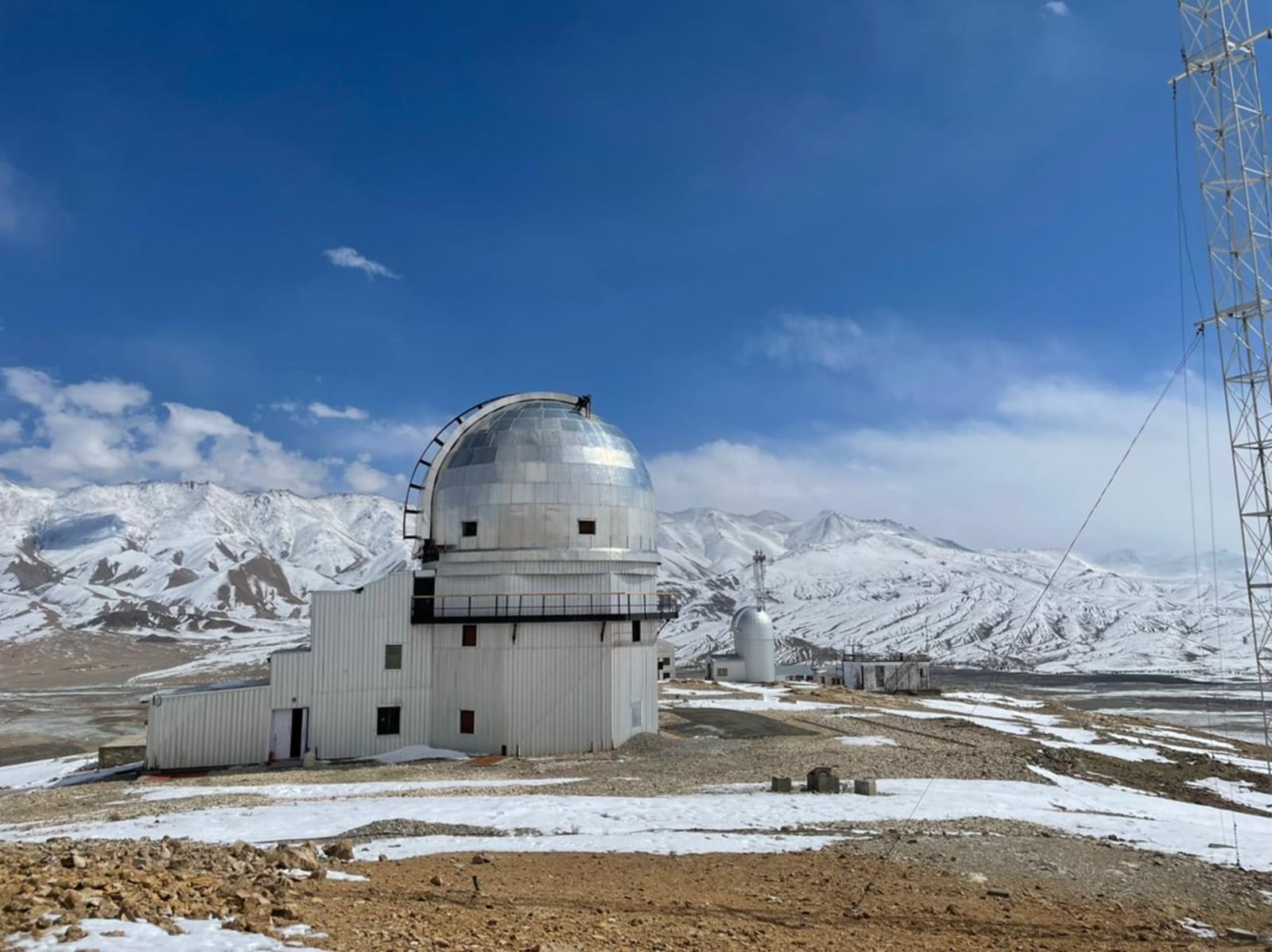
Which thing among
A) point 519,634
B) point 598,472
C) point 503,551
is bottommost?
point 519,634

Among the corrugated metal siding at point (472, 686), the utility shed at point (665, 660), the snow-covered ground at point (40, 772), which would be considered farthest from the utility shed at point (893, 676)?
the snow-covered ground at point (40, 772)

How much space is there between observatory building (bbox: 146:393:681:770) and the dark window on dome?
4 cm

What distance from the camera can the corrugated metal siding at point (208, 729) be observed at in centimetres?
2991

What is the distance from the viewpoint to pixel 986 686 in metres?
89.9

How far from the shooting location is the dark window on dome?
1258 inches

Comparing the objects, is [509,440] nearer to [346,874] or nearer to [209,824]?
[209,824]

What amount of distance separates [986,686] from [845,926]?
87081 mm

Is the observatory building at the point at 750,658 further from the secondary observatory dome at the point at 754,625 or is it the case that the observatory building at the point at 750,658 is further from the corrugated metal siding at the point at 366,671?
the corrugated metal siding at the point at 366,671

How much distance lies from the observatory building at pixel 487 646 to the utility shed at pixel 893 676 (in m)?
39.5

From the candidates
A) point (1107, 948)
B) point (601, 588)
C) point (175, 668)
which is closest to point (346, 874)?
point (1107, 948)

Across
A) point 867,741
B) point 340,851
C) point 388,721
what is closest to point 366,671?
point 388,721

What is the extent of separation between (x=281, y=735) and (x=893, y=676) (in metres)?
50.3

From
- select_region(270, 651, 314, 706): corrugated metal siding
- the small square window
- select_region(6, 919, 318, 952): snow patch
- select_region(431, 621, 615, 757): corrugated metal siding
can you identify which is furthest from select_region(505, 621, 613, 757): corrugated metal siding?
select_region(6, 919, 318, 952): snow patch

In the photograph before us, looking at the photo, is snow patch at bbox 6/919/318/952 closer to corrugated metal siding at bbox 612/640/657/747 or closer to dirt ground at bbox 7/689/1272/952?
dirt ground at bbox 7/689/1272/952
